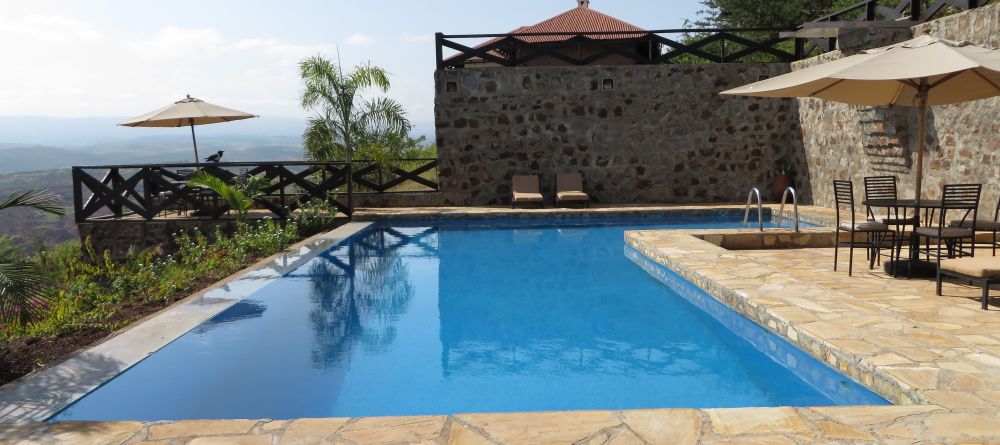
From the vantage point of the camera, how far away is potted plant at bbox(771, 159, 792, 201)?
43.6 ft

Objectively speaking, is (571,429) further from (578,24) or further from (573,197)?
(578,24)

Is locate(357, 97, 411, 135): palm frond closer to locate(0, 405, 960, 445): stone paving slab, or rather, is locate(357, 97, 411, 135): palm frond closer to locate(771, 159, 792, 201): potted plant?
locate(771, 159, 792, 201): potted plant

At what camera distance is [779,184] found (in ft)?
43.7

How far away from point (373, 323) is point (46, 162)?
129858mm

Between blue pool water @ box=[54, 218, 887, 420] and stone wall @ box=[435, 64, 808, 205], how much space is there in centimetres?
552

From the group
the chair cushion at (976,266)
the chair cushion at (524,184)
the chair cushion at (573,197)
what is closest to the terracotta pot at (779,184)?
the chair cushion at (573,197)

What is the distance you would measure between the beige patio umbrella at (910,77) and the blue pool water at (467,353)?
2.19 metres

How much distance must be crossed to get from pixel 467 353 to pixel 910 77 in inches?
157

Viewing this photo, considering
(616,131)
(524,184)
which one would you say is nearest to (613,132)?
(616,131)

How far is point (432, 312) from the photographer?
6539mm

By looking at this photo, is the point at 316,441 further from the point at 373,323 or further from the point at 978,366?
the point at 978,366

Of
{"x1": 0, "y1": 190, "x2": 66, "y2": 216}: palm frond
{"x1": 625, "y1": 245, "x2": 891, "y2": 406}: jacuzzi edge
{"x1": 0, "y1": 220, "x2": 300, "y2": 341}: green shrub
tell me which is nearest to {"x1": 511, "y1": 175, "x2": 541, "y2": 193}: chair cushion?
{"x1": 0, "y1": 220, "x2": 300, "y2": 341}: green shrub

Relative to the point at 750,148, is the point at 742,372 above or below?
below

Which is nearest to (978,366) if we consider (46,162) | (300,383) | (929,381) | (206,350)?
(929,381)
